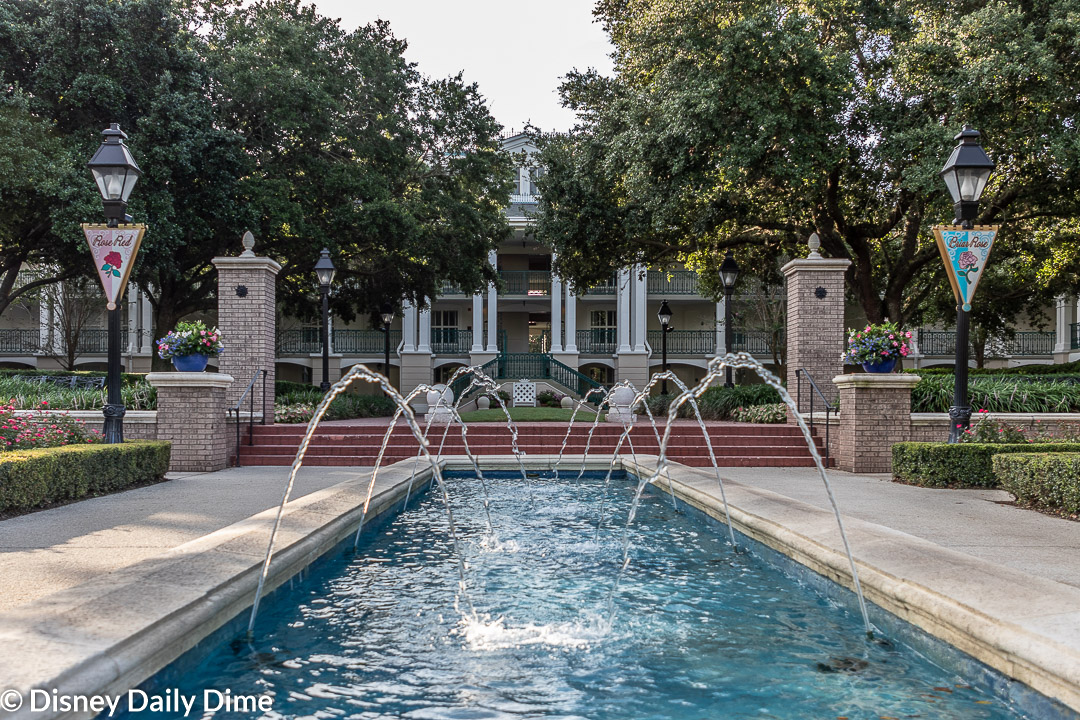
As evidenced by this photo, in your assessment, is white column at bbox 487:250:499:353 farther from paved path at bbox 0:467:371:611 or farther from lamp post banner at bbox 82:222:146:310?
lamp post banner at bbox 82:222:146:310

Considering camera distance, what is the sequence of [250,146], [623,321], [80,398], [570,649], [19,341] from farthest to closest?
[19,341], [623,321], [250,146], [80,398], [570,649]

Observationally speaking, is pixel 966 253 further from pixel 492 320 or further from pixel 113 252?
pixel 492 320

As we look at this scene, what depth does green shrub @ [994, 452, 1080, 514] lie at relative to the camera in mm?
7016

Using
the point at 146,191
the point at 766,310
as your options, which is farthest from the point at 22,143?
the point at 766,310

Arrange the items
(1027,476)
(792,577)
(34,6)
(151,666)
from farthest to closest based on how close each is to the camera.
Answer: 1. (34,6)
2. (1027,476)
3. (792,577)
4. (151,666)

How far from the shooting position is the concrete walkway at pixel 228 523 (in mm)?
4723

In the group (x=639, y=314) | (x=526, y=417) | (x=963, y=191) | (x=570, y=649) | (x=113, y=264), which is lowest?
(x=570, y=649)

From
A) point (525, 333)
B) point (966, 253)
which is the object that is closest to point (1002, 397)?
point (966, 253)

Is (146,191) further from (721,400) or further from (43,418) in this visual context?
(721,400)

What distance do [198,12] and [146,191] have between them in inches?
286

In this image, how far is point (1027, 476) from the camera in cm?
765

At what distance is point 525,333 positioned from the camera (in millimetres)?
36656

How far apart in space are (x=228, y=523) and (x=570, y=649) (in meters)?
3.87

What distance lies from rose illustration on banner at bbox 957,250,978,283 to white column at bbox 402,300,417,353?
26.1 m
